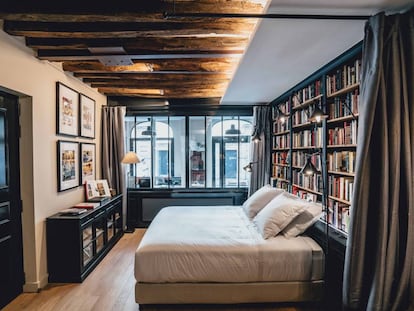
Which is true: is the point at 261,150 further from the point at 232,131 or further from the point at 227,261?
the point at 227,261

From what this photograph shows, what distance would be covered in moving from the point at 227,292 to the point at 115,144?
3.53 metres

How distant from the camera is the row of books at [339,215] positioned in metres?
2.71

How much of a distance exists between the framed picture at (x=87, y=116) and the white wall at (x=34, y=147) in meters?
0.77

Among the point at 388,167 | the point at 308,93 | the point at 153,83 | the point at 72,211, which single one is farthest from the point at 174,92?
the point at 388,167

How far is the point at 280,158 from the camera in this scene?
4.93 meters

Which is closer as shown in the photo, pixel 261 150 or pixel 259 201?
pixel 259 201

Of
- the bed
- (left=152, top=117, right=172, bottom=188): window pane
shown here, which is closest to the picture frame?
(left=152, top=117, right=172, bottom=188): window pane

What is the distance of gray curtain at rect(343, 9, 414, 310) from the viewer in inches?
71.4

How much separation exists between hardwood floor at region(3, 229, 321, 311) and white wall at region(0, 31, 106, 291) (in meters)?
0.22

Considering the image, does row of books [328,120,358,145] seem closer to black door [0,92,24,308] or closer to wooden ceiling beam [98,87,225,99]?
wooden ceiling beam [98,87,225,99]


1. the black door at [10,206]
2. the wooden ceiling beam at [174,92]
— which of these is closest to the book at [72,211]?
the black door at [10,206]

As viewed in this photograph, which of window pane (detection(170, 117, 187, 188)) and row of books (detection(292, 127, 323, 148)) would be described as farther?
window pane (detection(170, 117, 187, 188))

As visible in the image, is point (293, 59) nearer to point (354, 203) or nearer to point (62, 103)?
point (354, 203)

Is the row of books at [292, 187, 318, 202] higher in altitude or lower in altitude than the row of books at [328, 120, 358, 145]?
lower
